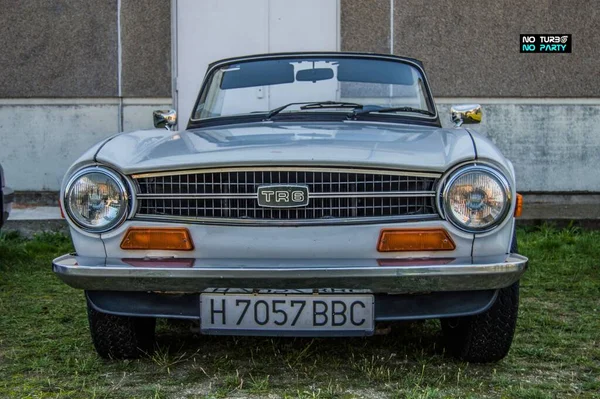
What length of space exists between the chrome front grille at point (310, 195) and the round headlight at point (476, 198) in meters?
0.07

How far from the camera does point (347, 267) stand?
3.53 m

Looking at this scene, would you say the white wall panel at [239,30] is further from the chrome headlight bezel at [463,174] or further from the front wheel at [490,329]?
the chrome headlight bezel at [463,174]

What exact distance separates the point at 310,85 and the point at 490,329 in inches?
67.5

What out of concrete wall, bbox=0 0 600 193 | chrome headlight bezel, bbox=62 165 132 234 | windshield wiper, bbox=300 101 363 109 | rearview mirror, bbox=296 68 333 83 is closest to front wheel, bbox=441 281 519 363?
windshield wiper, bbox=300 101 363 109

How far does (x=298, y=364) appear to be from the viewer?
4.03 metres

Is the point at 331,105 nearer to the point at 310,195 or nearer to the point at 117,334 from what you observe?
the point at 310,195

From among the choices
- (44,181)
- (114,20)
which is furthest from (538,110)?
(44,181)

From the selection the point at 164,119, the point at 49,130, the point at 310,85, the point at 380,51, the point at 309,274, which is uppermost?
the point at 380,51

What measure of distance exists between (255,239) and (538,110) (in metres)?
6.26

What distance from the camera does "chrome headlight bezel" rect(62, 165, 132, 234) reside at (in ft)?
12.2

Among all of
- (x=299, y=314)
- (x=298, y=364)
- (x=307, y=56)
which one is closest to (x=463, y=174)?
(x=299, y=314)

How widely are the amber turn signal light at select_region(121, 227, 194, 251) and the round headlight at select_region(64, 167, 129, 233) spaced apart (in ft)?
0.26

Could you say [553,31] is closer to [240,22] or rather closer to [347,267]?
[240,22]
